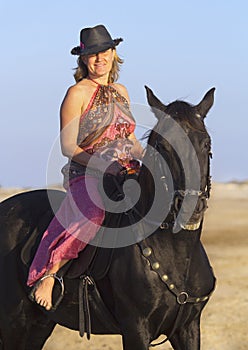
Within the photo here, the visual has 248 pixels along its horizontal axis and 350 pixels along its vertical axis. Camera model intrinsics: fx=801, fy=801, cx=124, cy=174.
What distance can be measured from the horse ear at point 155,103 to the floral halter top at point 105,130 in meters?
0.77

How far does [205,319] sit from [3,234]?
483 cm

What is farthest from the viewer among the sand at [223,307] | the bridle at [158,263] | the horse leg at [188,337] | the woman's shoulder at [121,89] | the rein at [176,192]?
the sand at [223,307]

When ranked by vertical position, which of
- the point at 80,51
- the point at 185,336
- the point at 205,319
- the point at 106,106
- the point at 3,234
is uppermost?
the point at 80,51

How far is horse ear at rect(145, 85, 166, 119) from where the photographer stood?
5.27 m

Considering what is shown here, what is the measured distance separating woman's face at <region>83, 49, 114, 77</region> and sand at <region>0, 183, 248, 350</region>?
4.53m

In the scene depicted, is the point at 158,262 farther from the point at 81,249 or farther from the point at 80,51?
the point at 80,51

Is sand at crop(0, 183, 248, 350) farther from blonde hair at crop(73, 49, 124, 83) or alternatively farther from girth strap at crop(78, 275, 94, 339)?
blonde hair at crop(73, 49, 124, 83)

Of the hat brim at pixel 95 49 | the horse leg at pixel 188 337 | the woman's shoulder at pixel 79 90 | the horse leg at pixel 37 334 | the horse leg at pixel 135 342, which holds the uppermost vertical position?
the hat brim at pixel 95 49

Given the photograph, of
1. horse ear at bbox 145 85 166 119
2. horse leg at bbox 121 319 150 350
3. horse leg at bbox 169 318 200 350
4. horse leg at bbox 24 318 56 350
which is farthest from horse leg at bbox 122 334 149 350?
horse ear at bbox 145 85 166 119

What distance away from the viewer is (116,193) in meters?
5.80

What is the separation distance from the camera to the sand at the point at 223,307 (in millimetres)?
9820

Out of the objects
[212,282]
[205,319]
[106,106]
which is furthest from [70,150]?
[205,319]

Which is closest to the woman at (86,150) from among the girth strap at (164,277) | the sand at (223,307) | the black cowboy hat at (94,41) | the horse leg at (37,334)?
the black cowboy hat at (94,41)

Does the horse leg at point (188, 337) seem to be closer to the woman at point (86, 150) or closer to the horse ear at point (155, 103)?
the woman at point (86, 150)
